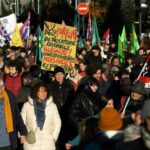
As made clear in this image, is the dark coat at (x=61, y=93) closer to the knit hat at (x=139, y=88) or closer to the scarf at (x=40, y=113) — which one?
the scarf at (x=40, y=113)

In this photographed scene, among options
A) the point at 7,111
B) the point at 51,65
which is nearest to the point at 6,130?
the point at 7,111

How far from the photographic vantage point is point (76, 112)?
362 inches

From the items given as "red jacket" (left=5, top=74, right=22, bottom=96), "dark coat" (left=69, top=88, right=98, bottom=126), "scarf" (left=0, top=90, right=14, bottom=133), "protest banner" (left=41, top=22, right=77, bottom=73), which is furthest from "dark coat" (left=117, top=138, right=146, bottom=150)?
"protest banner" (left=41, top=22, right=77, bottom=73)

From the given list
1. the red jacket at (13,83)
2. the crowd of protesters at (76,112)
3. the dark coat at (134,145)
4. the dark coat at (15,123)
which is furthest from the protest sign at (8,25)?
the dark coat at (134,145)

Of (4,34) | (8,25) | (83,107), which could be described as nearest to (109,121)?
(83,107)

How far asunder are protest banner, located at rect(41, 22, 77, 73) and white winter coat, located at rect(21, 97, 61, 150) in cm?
371

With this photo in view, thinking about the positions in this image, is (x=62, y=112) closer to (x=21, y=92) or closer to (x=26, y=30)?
(x=21, y=92)

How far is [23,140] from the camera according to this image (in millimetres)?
8812

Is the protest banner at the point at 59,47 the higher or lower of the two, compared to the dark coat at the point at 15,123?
higher

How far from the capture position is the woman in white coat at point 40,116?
9.37 meters

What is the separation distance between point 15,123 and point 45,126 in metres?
0.83

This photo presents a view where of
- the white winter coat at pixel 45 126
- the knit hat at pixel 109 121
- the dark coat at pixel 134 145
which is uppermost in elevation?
the knit hat at pixel 109 121

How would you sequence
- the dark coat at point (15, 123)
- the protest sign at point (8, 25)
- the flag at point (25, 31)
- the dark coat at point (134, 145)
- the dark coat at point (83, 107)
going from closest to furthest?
the dark coat at point (134, 145), the dark coat at point (15, 123), the dark coat at point (83, 107), the protest sign at point (8, 25), the flag at point (25, 31)

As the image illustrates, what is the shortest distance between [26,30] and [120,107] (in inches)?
740
